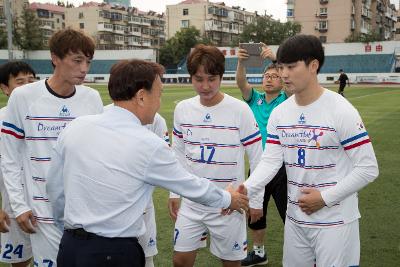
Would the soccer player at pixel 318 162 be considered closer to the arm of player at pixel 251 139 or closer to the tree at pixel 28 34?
the arm of player at pixel 251 139

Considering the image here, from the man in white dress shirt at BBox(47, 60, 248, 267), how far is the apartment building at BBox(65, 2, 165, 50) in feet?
311

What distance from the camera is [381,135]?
554 inches

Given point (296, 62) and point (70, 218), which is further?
point (296, 62)

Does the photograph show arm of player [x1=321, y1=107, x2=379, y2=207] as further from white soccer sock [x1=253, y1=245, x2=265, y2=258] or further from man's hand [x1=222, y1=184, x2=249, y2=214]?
white soccer sock [x1=253, y1=245, x2=265, y2=258]

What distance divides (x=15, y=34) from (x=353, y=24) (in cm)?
5906

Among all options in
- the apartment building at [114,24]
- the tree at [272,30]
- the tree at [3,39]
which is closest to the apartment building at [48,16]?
the apartment building at [114,24]

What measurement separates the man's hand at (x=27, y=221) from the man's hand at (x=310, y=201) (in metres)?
2.14

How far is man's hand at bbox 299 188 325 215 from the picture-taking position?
10.6 ft

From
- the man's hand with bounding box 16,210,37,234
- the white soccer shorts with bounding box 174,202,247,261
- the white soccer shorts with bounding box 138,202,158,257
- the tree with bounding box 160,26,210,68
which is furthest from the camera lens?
the tree with bounding box 160,26,210,68

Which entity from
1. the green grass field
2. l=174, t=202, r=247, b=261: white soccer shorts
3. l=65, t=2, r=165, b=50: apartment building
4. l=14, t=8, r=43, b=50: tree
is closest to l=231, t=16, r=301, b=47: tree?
l=65, t=2, r=165, b=50: apartment building

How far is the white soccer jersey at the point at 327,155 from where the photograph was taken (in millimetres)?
3174

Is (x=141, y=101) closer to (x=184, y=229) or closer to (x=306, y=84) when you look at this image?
(x=306, y=84)

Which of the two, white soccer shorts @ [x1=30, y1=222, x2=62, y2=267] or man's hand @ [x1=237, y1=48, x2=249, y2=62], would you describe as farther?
man's hand @ [x1=237, y1=48, x2=249, y2=62]

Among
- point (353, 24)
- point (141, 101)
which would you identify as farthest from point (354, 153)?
point (353, 24)
